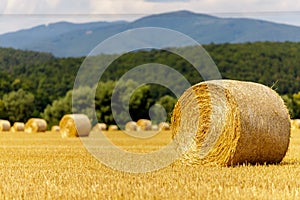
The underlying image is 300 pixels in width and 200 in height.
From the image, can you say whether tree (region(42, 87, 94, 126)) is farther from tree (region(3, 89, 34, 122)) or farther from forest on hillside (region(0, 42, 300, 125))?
tree (region(3, 89, 34, 122))

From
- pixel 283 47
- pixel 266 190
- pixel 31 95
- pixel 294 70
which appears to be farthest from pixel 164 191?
pixel 283 47

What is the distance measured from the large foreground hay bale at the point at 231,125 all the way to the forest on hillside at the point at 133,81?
130 feet

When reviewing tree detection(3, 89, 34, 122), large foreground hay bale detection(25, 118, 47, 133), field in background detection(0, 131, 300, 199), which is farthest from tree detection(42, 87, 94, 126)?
field in background detection(0, 131, 300, 199)

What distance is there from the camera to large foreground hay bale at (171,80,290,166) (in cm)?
Answer: 1116

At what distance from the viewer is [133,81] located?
62.7 m

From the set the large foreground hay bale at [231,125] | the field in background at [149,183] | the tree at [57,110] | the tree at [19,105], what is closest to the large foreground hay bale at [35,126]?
the large foreground hay bale at [231,125]

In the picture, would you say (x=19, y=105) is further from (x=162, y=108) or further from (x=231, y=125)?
(x=231, y=125)

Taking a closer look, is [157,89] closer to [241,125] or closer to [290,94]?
[290,94]

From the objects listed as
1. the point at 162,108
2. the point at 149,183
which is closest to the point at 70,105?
the point at 162,108

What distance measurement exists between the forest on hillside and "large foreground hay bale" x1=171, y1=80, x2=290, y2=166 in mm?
39517

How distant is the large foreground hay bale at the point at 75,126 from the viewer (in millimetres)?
28344

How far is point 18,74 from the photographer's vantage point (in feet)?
305

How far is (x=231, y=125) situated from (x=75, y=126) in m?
18.0

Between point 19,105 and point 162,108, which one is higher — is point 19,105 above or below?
below
